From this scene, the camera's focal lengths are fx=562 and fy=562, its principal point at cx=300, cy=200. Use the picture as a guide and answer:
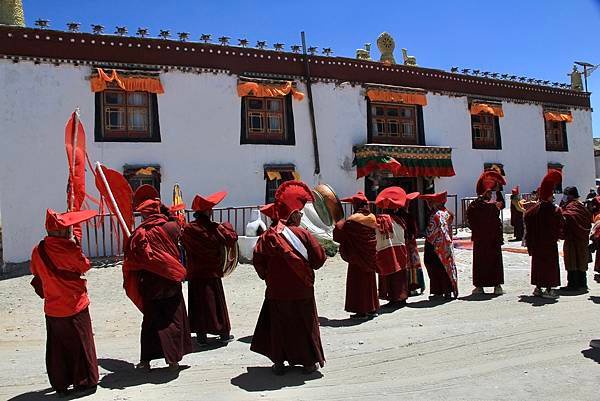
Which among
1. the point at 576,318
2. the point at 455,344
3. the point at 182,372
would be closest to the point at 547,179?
the point at 576,318

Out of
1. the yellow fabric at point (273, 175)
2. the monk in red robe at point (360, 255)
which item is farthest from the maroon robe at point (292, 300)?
the yellow fabric at point (273, 175)

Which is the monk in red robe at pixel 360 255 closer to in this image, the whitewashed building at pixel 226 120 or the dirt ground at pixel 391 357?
the dirt ground at pixel 391 357

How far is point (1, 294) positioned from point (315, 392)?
7647 millimetres

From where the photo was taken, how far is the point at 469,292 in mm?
9055

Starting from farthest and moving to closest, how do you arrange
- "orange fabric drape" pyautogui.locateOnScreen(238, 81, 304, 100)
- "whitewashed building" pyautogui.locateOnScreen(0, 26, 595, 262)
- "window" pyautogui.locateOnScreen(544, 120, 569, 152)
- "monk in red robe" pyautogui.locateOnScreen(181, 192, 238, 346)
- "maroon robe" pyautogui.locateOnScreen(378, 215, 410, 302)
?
→ "window" pyautogui.locateOnScreen(544, 120, 569, 152) → "orange fabric drape" pyautogui.locateOnScreen(238, 81, 304, 100) → "whitewashed building" pyautogui.locateOnScreen(0, 26, 595, 262) → "maroon robe" pyautogui.locateOnScreen(378, 215, 410, 302) → "monk in red robe" pyautogui.locateOnScreen(181, 192, 238, 346)

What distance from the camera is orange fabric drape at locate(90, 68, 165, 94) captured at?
12750 millimetres

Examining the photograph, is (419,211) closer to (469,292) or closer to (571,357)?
(469,292)

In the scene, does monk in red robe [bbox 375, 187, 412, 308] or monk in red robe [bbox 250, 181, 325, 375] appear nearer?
monk in red robe [bbox 250, 181, 325, 375]

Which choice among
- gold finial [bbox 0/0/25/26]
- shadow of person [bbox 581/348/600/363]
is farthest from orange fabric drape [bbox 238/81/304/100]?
shadow of person [bbox 581/348/600/363]

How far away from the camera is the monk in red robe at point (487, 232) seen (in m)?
8.30

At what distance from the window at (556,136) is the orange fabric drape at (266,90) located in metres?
11.2

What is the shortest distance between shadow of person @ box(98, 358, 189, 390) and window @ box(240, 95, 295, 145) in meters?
9.76

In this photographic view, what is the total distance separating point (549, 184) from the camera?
7859 mm

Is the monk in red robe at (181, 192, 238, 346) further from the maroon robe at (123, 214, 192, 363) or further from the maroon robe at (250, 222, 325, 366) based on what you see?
the maroon robe at (250, 222, 325, 366)
